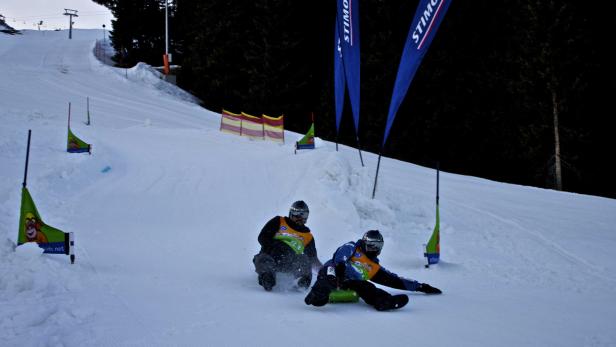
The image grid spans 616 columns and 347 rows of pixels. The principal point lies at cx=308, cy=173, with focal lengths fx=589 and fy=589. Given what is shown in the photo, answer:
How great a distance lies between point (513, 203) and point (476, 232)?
380 cm

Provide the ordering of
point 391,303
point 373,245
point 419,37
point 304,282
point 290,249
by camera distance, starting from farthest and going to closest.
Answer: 1. point 419,37
2. point 290,249
3. point 304,282
4. point 373,245
5. point 391,303

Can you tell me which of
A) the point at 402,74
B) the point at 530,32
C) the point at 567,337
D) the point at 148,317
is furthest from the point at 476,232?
the point at 530,32

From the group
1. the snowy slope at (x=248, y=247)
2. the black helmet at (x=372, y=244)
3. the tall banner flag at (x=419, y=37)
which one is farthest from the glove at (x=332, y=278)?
the tall banner flag at (x=419, y=37)

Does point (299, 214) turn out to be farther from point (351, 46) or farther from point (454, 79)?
point (454, 79)

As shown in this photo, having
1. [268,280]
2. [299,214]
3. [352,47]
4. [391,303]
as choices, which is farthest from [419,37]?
[391,303]

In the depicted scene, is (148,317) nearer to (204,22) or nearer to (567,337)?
(567,337)

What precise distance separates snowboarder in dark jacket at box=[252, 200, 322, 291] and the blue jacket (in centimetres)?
59

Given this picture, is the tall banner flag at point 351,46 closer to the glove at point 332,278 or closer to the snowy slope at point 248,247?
the snowy slope at point 248,247

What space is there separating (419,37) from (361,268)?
625 centimetres

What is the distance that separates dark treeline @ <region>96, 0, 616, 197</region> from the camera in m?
28.0

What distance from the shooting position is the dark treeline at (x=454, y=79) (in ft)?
91.8

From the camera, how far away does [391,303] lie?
659cm

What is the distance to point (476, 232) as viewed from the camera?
12234 millimetres

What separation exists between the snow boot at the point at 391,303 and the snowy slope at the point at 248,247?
12 centimetres
